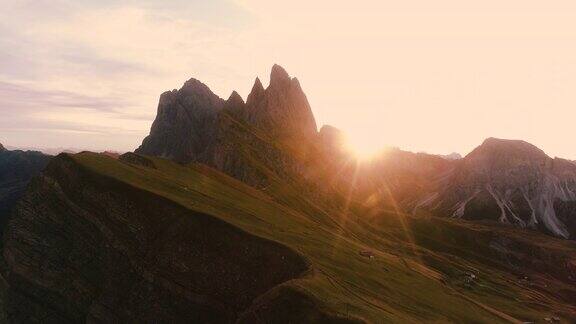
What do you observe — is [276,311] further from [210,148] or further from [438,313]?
[210,148]

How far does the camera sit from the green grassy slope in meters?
72.1

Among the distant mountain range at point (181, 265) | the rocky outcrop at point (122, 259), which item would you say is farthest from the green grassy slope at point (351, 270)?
the rocky outcrop at point (122, 259)

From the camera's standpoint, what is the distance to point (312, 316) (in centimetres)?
5747

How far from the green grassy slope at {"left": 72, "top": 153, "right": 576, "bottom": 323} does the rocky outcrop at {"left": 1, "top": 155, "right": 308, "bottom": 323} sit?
360 cm

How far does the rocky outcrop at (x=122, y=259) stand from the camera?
80769 mm

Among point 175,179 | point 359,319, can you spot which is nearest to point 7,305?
point 175,179

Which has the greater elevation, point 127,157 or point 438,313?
point 127,157

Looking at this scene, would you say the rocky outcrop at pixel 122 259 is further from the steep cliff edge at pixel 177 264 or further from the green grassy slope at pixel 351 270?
the green grassy slope at pixel 351 270

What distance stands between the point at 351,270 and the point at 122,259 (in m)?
42.5

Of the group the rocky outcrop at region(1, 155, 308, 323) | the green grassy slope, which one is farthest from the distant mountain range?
the green grassy slope

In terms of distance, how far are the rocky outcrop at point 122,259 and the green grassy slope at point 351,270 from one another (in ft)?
11.8

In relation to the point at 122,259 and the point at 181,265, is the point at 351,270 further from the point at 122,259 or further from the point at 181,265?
the point at 122,259

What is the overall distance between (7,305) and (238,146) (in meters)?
106

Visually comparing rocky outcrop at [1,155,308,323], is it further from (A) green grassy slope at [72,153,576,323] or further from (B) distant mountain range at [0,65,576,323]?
A: (A) green grassy slope at [72,153,576,323]
